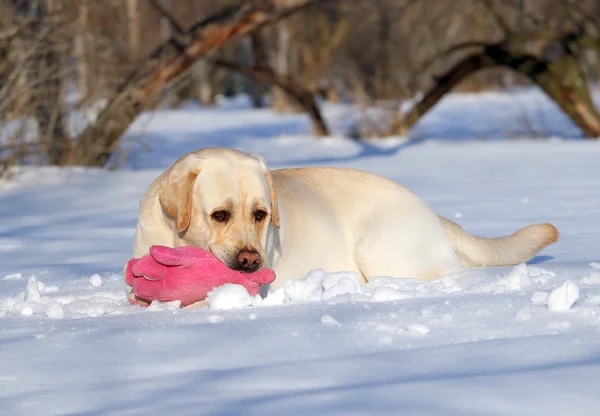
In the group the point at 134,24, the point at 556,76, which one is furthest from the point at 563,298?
the point at 134,24

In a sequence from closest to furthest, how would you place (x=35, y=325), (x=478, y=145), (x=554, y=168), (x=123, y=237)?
(x=35, y=325) → (x=123, y=237) → (x=554, y=168) → (x=478, y=145)

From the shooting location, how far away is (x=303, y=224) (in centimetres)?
Result: 454

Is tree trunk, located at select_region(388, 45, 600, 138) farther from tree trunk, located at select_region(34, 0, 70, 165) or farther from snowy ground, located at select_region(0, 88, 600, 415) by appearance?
snowy ground, located at select_region(0, 88, 600, 415)

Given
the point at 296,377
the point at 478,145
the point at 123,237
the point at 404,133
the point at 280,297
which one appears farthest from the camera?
the point at 404,133

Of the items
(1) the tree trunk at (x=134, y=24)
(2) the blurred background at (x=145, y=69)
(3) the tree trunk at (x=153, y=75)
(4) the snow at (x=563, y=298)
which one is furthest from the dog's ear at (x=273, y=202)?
(1) the tree trunk at (x=134, y=24)

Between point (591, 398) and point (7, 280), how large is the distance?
3.32 meters

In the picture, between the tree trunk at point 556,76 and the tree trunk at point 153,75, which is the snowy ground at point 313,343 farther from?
the tree trunk at point 556,76

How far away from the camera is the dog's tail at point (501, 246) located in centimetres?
476

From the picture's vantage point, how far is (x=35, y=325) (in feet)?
11.7

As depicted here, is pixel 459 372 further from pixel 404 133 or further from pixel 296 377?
pixel 404 133

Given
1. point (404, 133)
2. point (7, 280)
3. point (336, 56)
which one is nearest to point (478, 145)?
point (404, 133)

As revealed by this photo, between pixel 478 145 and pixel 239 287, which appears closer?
pixel 239 287

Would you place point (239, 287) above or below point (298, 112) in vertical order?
above

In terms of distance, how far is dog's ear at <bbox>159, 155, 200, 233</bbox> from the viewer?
13.2 feet
